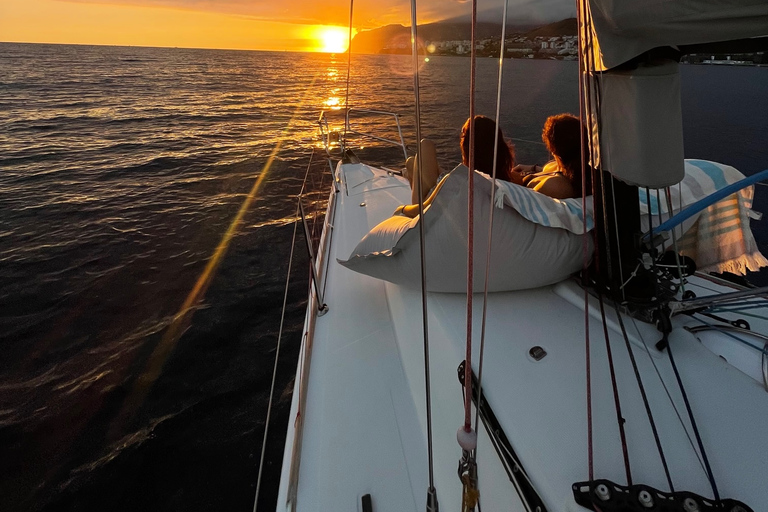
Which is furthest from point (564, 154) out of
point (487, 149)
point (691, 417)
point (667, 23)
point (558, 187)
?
point (691, 417)

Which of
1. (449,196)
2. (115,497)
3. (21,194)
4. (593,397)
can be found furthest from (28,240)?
(593,397)

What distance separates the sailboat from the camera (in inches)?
45.6

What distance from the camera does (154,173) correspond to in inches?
422

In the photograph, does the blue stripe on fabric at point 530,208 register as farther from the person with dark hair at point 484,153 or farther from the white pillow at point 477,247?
the person with dark hair at point 484,153

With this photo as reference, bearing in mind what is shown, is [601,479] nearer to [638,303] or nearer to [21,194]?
[638,303]

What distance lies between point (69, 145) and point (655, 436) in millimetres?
16914

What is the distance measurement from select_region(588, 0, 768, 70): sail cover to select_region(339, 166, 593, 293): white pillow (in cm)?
65

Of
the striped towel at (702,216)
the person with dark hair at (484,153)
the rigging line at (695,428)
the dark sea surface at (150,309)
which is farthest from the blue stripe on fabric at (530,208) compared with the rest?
the dark sea surface at (150,309)

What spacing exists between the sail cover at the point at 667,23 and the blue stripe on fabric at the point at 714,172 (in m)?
1.15

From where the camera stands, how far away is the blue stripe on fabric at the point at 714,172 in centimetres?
203

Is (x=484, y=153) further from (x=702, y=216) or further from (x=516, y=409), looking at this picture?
(x=516, y=409)

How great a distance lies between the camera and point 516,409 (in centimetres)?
145

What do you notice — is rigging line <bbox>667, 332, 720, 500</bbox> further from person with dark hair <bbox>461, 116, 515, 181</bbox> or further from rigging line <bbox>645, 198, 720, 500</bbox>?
person with dark hair <bbox>461, 116, 515, 181</bbox>

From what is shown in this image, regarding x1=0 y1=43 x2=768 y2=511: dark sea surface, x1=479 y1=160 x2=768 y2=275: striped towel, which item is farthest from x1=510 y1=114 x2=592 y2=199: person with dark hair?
x1=0 y1=43 x2=768 y2=511: dark sea surface
